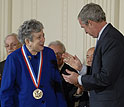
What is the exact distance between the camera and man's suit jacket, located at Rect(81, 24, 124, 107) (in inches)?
117

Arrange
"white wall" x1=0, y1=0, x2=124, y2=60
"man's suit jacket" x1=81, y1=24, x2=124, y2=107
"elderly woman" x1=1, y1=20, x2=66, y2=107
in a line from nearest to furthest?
1. "man's suit jacket" x1=81, y1=24, x2=124, y2=107
2. "elderly woman" x1=1, y1=20, x2=66, y2=107
3. "white wall" x1=0, y1=0, x2=124, y2=60

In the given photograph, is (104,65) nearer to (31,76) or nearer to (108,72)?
(108,72)

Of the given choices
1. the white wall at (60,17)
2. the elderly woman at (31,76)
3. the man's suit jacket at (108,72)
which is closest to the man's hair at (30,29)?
the elderly woman at (31,76)

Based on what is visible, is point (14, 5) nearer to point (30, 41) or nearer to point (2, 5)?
point (2, 5)

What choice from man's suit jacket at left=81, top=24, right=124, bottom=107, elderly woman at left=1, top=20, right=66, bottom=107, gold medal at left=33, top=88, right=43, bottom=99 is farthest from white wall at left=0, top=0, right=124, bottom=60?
man's suit jacket at left=81, top=24, right=124, bottom=107

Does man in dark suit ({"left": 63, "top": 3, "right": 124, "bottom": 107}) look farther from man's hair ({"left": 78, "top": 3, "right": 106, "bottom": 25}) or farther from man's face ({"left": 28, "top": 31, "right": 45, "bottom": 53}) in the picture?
man's face ({"left": 28, "top": 31, "right": 45, "bottom": 53})

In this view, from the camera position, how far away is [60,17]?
19.3ft

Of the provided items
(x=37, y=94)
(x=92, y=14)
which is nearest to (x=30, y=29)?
(x=37, y=94)

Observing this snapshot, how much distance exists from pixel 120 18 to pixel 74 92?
152cm

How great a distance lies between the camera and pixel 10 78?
11.7 feet

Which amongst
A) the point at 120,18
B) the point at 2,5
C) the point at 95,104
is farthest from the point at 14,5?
the point at 95,104

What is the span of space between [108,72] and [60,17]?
3.04 m

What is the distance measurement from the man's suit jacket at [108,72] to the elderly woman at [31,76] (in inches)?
25.7

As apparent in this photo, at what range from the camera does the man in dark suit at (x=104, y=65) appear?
2.98 metres
